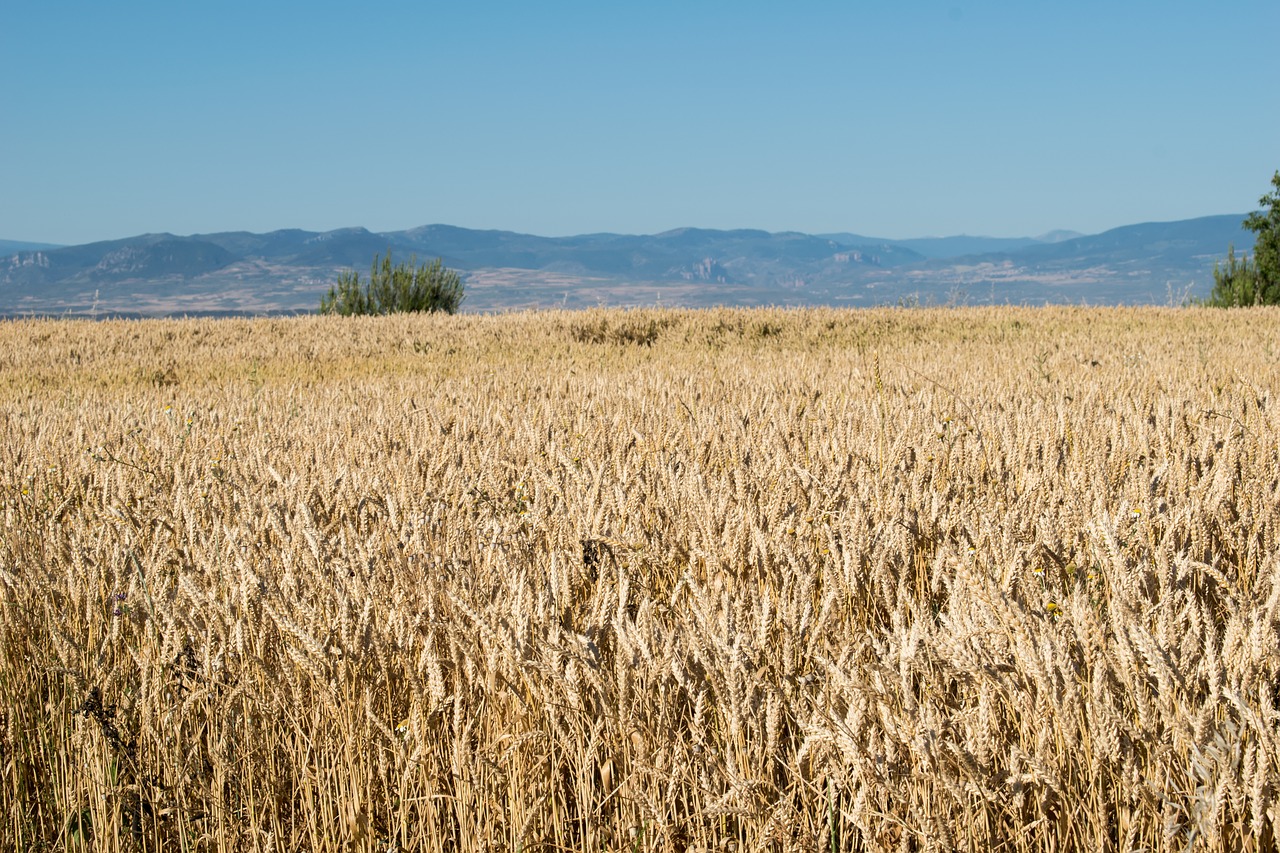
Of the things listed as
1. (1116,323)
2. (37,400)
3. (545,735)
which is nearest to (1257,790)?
(545,735)

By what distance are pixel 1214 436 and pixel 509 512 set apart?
2455 mm

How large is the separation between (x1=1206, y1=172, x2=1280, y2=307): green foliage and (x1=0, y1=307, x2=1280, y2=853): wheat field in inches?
907

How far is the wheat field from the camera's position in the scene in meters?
1.39

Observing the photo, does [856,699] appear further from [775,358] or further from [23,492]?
[775,358]

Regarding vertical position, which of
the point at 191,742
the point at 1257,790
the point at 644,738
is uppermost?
the point at 1257,790

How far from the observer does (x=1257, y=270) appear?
1042 inches

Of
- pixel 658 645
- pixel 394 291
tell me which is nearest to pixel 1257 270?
pixel 394 291

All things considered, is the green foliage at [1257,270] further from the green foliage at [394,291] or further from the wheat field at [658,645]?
the wheat field at [658,645]

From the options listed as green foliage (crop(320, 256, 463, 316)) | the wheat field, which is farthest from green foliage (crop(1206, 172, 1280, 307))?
the wheat field

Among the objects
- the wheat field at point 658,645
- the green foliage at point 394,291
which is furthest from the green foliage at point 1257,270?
the wheat field at point 658,645

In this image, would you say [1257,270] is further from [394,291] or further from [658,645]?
[658,645]

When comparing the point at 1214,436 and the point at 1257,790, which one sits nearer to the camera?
the point at 1257,790

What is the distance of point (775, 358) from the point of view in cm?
895

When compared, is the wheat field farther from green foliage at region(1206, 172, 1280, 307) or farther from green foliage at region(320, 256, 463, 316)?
green foliage at region(1206, 172, 1280, 307)
